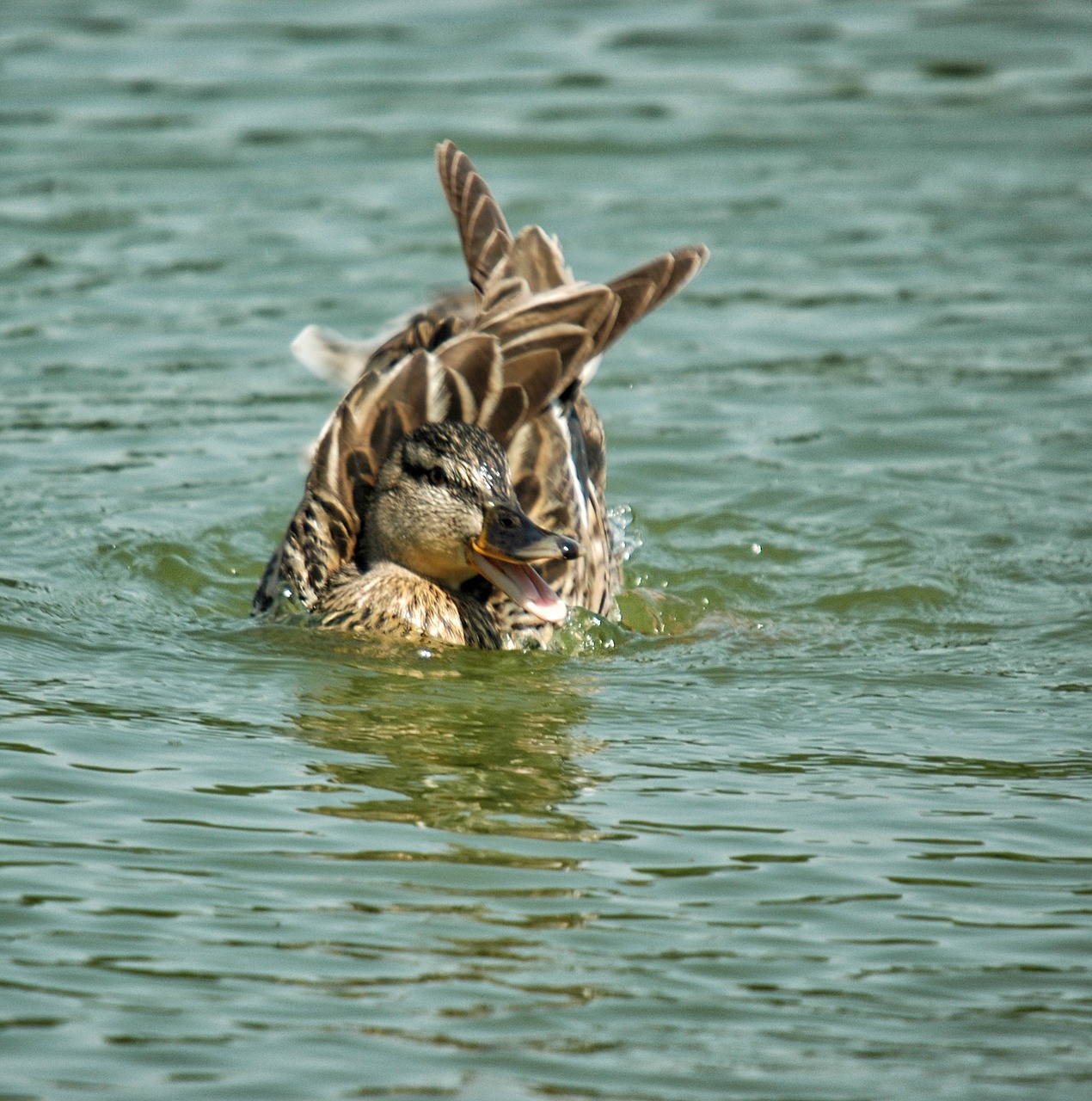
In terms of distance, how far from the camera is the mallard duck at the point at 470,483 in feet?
26.1

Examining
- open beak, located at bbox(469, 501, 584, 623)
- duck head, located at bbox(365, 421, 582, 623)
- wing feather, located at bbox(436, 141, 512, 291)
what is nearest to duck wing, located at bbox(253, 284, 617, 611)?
duck head, located at bbox(365, 421, 582, 623)

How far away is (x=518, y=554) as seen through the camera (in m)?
7.66

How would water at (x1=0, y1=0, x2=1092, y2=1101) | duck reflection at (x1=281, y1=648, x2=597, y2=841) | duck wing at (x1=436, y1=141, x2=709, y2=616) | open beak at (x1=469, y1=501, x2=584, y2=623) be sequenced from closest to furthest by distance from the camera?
1. water at (x1=0, y1=0, x2=1092, y2=1101)
2. duck reflection at (x1=281, y1=648, x2=597, y2=841)
3. open beak at (x1=469, y1=501, x2=584, y2=623)
4. duck wing at (x1=436, y1=141, x2=709, y2=616)

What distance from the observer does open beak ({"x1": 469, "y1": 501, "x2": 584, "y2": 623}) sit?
24.8ft

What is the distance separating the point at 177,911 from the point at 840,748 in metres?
2.52

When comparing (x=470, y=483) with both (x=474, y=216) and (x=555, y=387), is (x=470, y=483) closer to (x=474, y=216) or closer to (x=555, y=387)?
(x=555, y=387)

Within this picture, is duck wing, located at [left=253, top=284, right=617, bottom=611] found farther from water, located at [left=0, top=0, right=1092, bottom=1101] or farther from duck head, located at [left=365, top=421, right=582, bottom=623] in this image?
water, located at [left=0, top=0, right=1092, bottom=1101]

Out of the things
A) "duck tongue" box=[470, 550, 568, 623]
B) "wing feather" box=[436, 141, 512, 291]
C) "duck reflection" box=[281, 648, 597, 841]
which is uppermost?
"wing feather" box=[436, 141, 512, 291]

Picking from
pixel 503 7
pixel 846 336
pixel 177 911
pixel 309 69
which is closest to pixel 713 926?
pixel 177 911

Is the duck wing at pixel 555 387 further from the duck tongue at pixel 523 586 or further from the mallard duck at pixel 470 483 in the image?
the duck tongue at pixel 523 586

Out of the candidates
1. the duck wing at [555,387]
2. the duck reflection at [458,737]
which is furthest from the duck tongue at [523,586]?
the duck wing at [555,387]

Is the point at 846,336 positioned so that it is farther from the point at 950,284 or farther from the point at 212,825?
the point at 212,825

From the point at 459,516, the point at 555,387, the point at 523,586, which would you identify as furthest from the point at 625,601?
the point at 459,516

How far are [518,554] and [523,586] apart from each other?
0.31 meters
